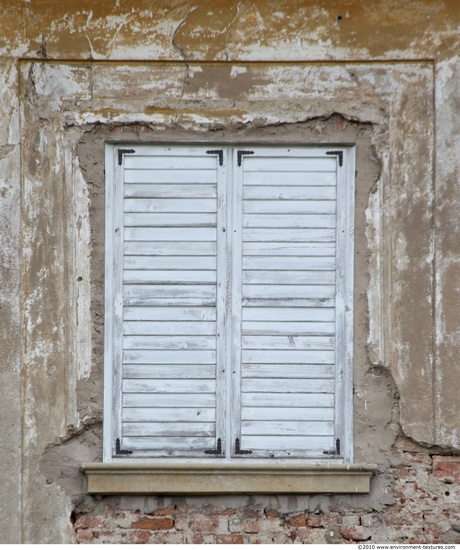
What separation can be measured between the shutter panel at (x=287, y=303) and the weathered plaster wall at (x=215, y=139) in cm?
17

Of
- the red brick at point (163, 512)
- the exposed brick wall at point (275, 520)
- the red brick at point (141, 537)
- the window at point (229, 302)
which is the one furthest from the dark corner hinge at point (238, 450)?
the red brick at point (141, 537)

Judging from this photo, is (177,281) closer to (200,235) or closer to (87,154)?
(200,235)

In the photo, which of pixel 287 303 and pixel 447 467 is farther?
pixel 287 303

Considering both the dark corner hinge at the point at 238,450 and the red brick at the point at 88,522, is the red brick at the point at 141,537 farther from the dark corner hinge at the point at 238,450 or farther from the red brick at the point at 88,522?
the dark corner hinge at the point at 238,450

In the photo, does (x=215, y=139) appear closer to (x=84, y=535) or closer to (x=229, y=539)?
(x=229, y=539)

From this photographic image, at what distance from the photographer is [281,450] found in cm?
396

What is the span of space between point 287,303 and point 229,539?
1.42 m

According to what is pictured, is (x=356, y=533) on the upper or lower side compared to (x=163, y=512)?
lower

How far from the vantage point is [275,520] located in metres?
3.91

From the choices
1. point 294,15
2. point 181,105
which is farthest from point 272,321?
point 294,15

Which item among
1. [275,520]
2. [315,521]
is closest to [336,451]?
[315,521]

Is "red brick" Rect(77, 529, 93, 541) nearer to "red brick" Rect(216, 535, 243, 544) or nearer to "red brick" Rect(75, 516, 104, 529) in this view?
"red brick" Rect(75, 516, 104, 529)

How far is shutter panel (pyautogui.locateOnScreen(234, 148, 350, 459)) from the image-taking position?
3.96m

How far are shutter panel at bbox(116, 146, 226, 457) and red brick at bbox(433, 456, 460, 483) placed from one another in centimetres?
128
